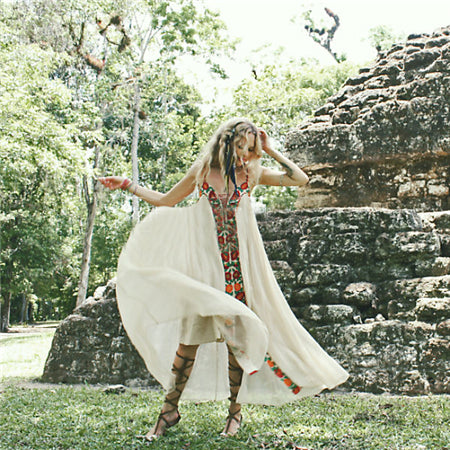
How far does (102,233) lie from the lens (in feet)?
91.9

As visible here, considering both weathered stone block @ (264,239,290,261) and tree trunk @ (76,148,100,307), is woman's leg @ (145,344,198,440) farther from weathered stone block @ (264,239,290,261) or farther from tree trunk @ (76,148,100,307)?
tree trunk @ (76,148,100,307)

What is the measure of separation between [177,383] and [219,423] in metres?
0.65

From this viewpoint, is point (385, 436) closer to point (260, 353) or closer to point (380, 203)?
point (260, 353)

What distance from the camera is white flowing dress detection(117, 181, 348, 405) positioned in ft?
10.3

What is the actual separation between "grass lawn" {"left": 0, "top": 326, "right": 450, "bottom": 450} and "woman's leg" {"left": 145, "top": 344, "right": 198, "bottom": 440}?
0.10 metres

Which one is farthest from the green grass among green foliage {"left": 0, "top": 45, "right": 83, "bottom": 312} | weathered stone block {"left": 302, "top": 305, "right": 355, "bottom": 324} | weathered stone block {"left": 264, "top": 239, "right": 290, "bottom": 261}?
green foliage {"left": 0, "top": 45, "right": 83, "bottom": 312}

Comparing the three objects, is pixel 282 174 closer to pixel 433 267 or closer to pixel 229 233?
pixel 229 233

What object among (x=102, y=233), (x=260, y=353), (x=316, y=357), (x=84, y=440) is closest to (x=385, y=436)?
(x=316, y=357)

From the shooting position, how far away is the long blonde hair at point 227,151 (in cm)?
353

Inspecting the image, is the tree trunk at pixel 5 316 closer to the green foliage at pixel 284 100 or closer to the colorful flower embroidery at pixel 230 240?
the green foliage at pixel 284 100

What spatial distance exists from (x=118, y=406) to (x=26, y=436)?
0.99 meters

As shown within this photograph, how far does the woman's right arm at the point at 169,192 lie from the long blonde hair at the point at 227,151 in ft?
0.37

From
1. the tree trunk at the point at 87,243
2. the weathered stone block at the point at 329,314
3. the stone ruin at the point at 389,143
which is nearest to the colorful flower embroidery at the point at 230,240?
the weathered stone block at the point at 329,314

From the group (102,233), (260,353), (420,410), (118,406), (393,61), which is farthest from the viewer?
(102,233)
